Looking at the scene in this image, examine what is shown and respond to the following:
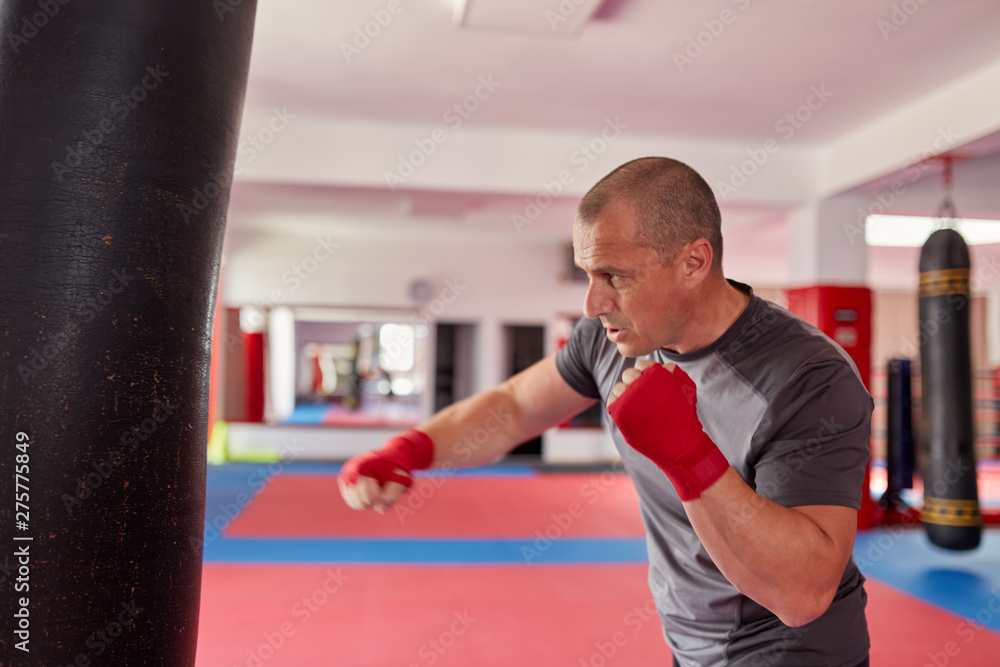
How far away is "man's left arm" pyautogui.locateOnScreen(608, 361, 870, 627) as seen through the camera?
1.04 metres

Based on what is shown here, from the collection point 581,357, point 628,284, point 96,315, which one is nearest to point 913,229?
point 581,357

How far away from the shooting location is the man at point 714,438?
3.47 feet

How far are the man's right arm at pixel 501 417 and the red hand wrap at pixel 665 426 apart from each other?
1.84 feet

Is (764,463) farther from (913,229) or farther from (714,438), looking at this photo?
(913,229)

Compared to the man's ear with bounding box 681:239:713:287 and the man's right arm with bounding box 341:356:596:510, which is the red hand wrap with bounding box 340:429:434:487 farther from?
the man's ear with bounding box 681:239:713:287

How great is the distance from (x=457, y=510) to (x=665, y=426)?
18.4ft

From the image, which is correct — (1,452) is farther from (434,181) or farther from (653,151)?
(653,151)

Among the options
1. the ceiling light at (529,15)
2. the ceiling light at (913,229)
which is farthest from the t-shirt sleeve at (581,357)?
the ceiling light at (913,229)

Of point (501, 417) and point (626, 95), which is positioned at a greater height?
point (626, 95)

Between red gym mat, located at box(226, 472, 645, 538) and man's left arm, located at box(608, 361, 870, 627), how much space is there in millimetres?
4644

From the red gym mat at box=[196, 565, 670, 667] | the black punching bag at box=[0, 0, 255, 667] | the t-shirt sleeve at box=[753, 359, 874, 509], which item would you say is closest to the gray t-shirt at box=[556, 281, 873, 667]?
the t-shirt sleeve at box=[753, 359, 874, 509]

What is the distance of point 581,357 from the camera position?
1755 mm

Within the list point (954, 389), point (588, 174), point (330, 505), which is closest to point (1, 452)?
point (954, 389)

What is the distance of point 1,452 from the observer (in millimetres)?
867
